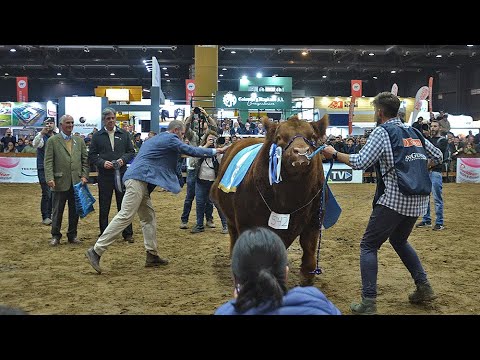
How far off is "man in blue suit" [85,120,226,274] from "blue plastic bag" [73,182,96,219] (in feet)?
4.50

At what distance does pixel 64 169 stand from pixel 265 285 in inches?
256

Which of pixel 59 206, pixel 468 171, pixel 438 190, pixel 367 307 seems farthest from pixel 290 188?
pixel 468 171

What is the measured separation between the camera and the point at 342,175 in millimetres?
18766

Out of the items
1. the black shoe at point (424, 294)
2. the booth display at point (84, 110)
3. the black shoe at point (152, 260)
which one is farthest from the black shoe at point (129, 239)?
the booth display at point (84, 110)

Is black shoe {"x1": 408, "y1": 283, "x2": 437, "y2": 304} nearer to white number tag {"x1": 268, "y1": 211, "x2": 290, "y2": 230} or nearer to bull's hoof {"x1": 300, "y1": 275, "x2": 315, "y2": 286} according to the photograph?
bull's hoof {"x1": 300, "y1": 275, "x2": 315, "y2": 286}

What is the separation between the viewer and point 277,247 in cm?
199

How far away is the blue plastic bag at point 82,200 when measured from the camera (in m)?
7.40

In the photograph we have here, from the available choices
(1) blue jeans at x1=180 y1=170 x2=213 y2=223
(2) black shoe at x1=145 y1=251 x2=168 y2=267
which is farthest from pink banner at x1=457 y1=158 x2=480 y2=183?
(2) black shoe at x1=145 y1=251 x2=168 y2=267

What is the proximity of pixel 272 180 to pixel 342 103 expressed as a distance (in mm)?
31007

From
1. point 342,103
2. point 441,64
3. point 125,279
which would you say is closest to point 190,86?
point 342,103

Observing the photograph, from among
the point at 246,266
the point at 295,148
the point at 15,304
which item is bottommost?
the point at 15,304

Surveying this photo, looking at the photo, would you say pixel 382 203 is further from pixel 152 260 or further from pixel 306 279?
pixel 152 260

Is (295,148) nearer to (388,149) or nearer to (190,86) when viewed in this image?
(388,149)

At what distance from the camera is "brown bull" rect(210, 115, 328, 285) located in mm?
4434
